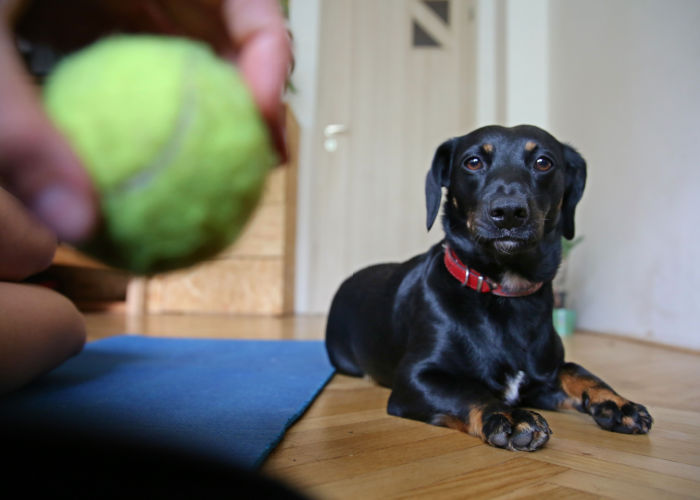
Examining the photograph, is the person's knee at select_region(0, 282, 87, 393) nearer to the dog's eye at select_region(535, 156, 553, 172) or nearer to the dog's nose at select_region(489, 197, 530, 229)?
the dog's nose at select_region(489, 197, 530, 229)

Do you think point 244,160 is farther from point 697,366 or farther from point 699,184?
point 699,184

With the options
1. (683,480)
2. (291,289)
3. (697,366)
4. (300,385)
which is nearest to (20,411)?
(300,385)

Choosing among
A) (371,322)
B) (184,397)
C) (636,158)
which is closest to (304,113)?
(636,158)

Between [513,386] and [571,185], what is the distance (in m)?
0.62

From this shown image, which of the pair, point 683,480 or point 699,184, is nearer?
point 683,480

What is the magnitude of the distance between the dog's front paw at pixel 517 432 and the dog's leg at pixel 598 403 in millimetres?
247

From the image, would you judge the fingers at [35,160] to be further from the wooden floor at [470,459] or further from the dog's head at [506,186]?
the dog's head at [506,186]

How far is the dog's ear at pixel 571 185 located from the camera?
1.44 m

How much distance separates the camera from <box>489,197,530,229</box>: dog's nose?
3.79ft

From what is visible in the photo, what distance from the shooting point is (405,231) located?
4.88m

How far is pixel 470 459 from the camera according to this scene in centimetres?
83

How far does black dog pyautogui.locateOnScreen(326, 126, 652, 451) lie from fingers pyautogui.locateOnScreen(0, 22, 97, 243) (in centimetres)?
86

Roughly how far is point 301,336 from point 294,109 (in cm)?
283

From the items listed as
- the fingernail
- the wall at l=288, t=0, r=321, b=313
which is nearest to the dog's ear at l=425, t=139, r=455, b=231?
the fingernail
